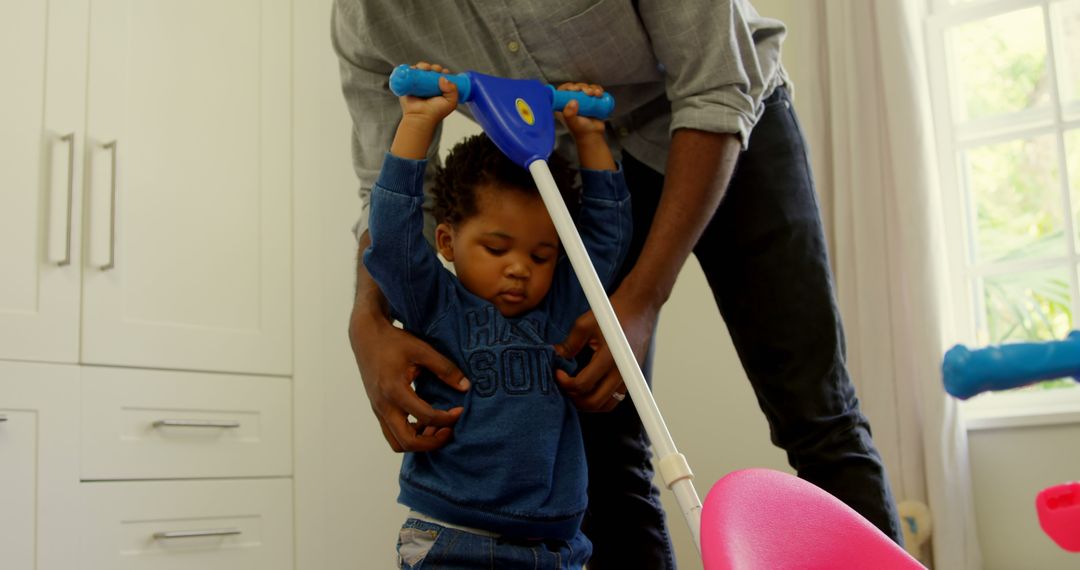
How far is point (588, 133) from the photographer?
1345 millimetres

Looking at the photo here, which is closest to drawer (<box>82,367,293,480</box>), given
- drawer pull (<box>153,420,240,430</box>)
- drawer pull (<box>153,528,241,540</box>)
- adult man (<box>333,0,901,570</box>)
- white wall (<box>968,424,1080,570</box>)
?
drawer pull (<box>153,420,240,430</box>)

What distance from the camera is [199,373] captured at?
96.7 inches

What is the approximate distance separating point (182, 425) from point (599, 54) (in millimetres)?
1440

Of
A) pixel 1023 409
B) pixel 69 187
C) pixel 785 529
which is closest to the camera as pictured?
pixel 785 529

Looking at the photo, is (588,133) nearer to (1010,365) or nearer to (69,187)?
(1010,365)

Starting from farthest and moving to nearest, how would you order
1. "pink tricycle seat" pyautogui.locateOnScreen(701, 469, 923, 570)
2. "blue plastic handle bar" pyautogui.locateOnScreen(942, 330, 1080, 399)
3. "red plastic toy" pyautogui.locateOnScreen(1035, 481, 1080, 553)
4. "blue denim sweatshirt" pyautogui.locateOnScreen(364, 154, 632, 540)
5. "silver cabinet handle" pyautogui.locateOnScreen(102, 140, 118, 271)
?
"silver cabinet handle" pyautogui.locateOnScreen(102, 140, 118, 271) → "blue denim sweatshirt" pyautogui.locateOnScreen(364, 154, 632, 540) → "red plastic toy" pyautogui.locateOnScreen(1035, 481, 1080, 553) → "blue plastic handle bar" pyautogui.locateOnScreen(942, 330, 1080, 399) → "pink tricycle seat" pyautogui.locateOnScreen(701, 469, 923, 570)

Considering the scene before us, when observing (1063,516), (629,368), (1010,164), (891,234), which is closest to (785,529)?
(629,368)

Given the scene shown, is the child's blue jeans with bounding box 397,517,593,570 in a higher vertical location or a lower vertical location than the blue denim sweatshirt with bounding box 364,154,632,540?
lower

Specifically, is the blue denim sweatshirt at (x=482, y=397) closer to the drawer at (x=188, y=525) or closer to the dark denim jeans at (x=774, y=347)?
the dark denim jeans at (x=774, y=347)

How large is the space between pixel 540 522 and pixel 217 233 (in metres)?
1.56

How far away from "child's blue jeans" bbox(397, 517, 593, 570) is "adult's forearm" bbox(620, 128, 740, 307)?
1.03 ft

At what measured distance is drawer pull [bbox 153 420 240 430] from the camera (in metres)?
2.36

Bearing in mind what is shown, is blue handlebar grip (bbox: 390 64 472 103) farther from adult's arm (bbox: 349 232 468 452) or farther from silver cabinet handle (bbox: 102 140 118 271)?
silver cabinet handle (bbox: 102 140 118 271)

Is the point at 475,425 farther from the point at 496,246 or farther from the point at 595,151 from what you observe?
the point at 595,151
